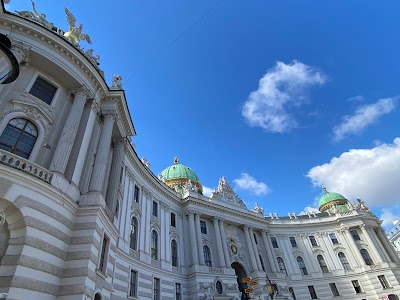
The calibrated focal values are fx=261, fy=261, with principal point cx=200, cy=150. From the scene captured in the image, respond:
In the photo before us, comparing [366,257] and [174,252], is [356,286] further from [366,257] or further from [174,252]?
[174,252]

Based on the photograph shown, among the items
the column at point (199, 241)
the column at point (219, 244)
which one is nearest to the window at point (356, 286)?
the column at point (219, 244)

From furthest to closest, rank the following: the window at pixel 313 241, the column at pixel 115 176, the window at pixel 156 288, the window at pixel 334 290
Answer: the window at pixel 313 241
the window at pixel 334 290
the window at pixel 156 288
the column at pixel 115 176

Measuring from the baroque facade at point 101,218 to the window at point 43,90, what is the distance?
72 mm

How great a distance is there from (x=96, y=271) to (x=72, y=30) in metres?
19.0

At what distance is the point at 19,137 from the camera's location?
48.8 feet

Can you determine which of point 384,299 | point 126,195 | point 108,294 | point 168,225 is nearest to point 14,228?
point 108,294

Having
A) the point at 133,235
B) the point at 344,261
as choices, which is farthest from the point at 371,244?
the point at 133,235

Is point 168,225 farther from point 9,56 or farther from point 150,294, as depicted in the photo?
point 9,56

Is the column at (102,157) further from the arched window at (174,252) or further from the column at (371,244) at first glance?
the column at (371,244)

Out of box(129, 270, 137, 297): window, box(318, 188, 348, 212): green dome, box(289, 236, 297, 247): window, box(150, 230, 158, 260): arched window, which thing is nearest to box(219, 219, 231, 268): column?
box(150, 230, 158, 260): arched window

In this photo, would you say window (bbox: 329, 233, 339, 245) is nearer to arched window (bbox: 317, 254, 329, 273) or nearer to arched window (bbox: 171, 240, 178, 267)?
arched window (bbox: 317, 254, 329, 273)

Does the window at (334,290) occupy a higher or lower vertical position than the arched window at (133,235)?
lower

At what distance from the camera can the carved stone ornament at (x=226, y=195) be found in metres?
44.0

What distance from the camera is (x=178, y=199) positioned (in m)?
37.7
